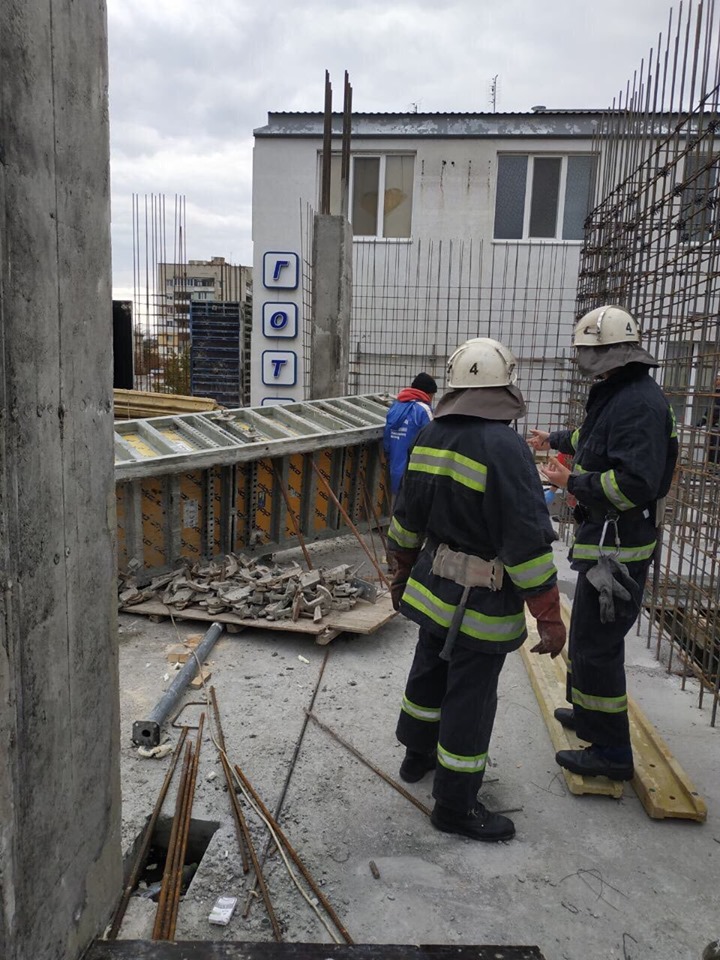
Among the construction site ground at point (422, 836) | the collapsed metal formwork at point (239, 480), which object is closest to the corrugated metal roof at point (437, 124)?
the collapsed metal formwork at point (239, 480)

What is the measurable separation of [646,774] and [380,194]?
11997 mm

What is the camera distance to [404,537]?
315 cm

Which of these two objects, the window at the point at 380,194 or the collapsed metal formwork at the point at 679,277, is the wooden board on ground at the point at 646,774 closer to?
the collapsed metal formwork at the point at 679,277

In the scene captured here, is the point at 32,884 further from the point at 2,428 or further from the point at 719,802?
the point at 719,802

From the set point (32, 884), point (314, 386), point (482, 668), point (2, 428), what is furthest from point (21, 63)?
point (314, 386)

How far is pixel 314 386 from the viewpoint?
9484mm

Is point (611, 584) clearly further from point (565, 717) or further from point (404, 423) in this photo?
point (404, 423)

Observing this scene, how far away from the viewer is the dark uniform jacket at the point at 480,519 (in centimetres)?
269

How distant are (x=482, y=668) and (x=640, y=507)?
1.07m

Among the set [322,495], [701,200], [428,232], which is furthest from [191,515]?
[428,232]

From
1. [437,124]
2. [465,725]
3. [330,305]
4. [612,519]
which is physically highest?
[437,124]

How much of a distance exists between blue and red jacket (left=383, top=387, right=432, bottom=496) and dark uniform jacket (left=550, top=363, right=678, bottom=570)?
333 cm

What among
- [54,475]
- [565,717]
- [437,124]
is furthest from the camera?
[437,124]

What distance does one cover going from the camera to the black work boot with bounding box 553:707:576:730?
11.8 ft
